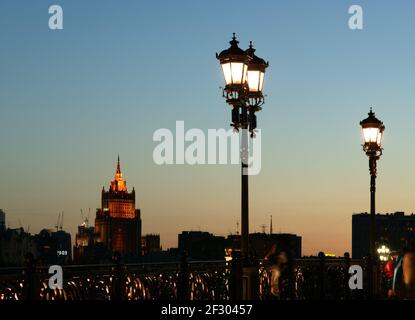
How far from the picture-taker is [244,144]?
17609mm

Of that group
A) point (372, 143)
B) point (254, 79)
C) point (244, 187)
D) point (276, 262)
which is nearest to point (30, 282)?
point (244, 187)

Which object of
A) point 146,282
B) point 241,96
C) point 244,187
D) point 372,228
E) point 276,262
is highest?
point 241,96

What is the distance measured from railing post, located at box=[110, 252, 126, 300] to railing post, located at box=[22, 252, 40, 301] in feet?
7.42

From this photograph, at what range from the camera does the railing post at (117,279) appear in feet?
59.2

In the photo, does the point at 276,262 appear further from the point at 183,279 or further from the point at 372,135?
the point at 372,135

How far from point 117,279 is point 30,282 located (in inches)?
101

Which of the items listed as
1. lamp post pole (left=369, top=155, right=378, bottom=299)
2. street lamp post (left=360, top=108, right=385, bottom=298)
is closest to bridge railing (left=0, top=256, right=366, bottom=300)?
lamp post pole (left=369, top=155, right=378, bottom=299)

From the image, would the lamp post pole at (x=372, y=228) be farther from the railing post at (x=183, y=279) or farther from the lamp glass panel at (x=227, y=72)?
the lamp glass panel at (x=227, y=72)

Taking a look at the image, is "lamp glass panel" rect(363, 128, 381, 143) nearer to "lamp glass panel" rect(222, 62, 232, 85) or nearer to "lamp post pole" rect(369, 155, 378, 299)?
"lamp post pole" rect(369, 155, 378, 299)

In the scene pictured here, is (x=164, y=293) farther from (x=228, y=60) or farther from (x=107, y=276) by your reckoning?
(x=228, y=60)

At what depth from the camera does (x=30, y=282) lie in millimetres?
15891

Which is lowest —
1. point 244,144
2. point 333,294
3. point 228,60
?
point 333,294

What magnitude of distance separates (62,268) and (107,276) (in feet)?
5.40
